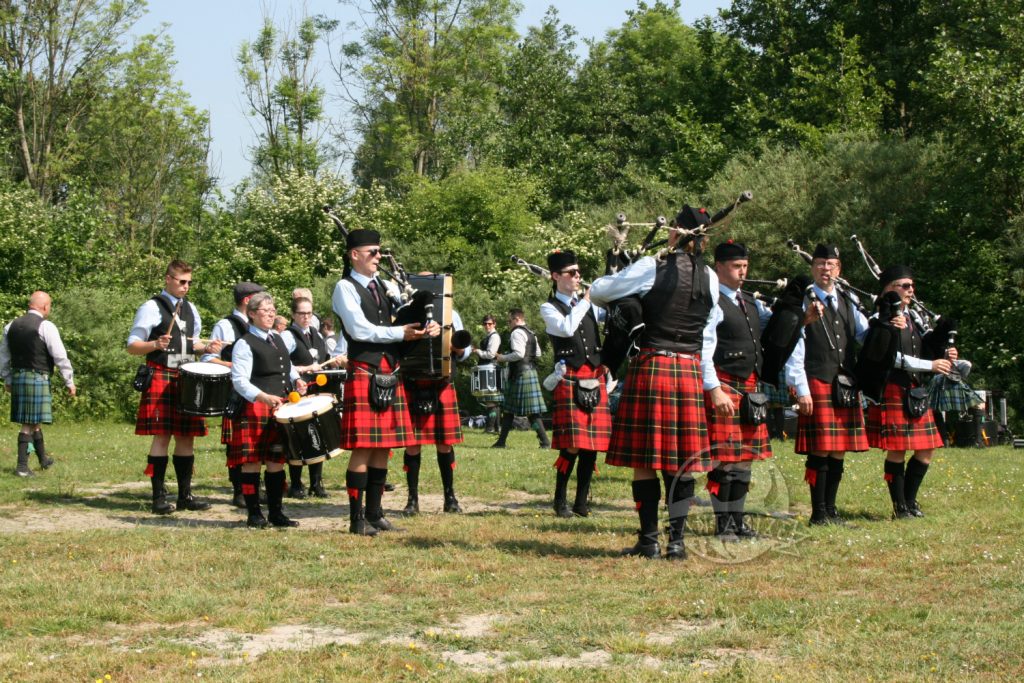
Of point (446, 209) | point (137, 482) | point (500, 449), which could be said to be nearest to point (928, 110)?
point (446, 209)

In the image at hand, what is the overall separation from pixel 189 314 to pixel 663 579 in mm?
4442

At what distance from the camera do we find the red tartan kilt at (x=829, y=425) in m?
7.51

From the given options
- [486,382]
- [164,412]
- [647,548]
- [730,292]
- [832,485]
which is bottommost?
[647,548]

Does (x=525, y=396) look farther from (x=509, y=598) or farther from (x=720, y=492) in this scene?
(x=509, y=598)

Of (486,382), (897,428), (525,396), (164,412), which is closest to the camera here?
(897,428)

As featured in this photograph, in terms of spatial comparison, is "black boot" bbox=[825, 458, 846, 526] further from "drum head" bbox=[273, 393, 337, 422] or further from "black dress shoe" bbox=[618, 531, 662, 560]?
"drum head" bbox=[273, 393, 337, 422]

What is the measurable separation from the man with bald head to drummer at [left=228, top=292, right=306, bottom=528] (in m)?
4.12

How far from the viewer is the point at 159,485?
331 inches

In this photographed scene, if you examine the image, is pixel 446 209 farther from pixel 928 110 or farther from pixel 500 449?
pixel 500 449

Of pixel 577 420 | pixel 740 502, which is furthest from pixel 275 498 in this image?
pixel 740 502

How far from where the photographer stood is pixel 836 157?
2134cm

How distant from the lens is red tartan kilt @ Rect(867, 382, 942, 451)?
7.63m

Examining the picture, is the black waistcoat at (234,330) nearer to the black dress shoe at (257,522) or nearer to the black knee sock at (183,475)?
the black knee sock at (183,475)

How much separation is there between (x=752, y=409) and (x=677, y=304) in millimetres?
1278
